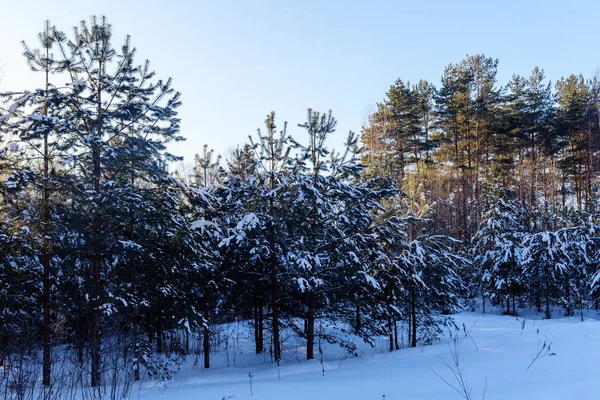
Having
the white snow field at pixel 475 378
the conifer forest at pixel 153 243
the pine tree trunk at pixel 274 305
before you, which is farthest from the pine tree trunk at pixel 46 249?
the pine tree trunk at pixel 274 305

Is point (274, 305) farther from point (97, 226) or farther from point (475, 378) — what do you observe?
point (475, 378)

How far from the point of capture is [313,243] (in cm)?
1028

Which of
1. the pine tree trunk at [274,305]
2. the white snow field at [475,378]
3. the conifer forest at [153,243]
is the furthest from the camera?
the pine tree trunk at [274,305]

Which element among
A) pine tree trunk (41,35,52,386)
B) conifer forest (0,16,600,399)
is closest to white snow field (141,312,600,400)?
conifer forest (0,16,600,399)

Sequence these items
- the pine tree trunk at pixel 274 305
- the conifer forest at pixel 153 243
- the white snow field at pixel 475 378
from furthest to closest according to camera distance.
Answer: the pine tree trunk at pixel 274 305, the conifer forest at pixel 153 243, the white snow field at pixel 475 378

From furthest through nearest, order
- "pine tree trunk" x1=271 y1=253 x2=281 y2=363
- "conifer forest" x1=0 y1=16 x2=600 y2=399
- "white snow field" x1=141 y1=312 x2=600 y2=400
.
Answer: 1. "pine tree trunk" x1=271 y1=253 x2=281 y2=363
2. "conifer forest" x1=0 y1=16 x2=600 y2=399
3. "white snow field" x1=141 y1=312 x2=600 y2=400

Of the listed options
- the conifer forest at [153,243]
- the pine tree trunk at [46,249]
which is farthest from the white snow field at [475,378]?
the pine tree trunk at [46,249]

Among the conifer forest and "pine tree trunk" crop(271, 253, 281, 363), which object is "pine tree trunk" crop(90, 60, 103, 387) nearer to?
the conifer forest

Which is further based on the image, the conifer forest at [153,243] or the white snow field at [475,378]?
the conifer forest at [153,243]

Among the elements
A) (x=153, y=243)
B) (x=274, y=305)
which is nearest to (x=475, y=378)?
(x=274, y=305)

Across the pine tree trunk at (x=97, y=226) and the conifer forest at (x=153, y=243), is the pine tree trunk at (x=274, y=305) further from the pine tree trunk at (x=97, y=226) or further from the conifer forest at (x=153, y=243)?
the pine tree trunk at (x=97, y=226)

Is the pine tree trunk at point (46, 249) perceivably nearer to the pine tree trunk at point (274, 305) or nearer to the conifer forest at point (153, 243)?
the conifer forest at point (153, 243)

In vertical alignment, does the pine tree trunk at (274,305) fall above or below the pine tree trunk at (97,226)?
below

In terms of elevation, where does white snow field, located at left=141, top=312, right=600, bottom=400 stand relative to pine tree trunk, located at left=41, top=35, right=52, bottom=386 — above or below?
below
